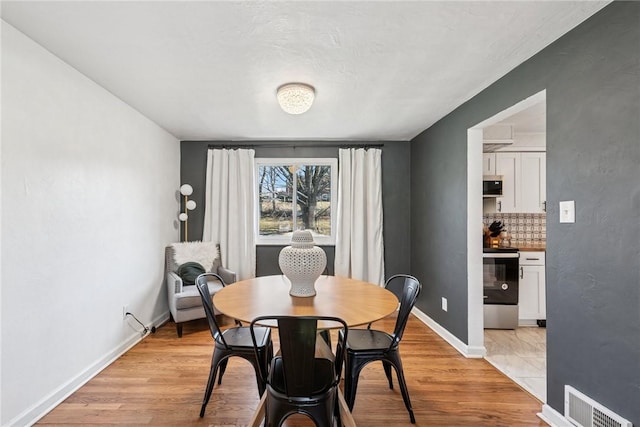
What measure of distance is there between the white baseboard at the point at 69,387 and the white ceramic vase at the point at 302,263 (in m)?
1.71

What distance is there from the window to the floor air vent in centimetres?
286

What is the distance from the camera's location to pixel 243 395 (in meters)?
2.05

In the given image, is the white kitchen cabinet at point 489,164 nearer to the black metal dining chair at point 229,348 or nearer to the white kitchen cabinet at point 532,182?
the white kitchen cabinet at point 532,182

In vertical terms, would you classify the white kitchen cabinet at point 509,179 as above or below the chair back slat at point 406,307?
above

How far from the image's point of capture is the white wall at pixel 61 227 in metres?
1.64

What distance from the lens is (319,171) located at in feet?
13.6

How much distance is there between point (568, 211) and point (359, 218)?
244cm

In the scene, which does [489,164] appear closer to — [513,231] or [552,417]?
[513,231]

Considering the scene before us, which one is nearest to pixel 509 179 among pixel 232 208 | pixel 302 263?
Result: pixel 302 263

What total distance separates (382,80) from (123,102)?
92.9 inches

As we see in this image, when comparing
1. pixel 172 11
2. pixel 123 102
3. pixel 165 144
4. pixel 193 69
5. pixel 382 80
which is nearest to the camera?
pixel 172 11

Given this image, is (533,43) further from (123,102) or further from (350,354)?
(123,102)

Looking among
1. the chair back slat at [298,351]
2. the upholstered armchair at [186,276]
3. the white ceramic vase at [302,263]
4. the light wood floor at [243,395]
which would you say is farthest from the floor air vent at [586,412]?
the upholstered armchair at [186,276]

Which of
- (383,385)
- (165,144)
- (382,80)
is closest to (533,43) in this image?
(382,80)
